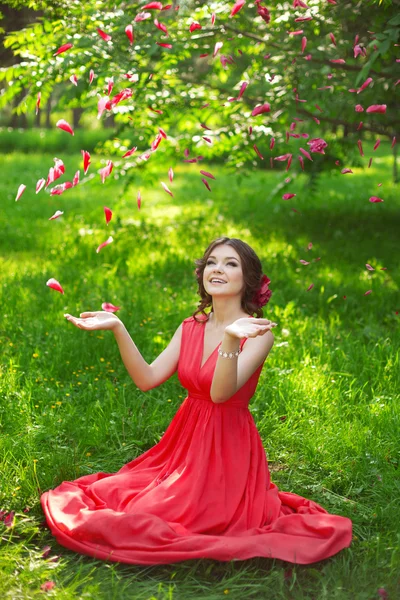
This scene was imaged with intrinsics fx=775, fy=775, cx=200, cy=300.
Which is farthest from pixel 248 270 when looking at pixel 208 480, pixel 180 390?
pixel 180 390

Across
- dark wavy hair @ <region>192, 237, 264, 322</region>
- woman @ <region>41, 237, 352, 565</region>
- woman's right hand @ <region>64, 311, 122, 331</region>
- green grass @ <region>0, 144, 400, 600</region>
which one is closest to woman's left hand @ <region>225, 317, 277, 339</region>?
woman @ <region>41, 237, 352, 565</region>

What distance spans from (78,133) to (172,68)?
13.5 m

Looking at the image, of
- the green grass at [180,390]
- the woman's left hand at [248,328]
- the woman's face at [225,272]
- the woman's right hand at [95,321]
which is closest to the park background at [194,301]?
the green grass at [180,390]

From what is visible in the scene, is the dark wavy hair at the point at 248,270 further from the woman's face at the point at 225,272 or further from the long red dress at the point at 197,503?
the long red dress at the point at 197,503

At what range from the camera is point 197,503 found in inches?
120

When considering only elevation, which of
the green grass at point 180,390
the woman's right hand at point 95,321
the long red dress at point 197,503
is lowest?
the green grass at point 180,390

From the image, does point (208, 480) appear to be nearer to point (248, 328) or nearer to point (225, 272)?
point (248, 328)

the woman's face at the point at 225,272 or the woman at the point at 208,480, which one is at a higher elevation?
the woman's face at the point at 225,272

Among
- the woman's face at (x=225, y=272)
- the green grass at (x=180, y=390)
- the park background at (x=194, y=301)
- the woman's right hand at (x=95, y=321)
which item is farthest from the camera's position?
the woman's face at (x=225, y=272)

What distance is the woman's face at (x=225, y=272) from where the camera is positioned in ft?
10.6

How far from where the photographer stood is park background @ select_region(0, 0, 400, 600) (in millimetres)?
2967

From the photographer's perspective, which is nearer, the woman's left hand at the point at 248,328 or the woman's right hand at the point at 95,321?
the woman's left hand at the point at 248,328

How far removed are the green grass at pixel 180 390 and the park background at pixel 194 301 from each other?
1cm

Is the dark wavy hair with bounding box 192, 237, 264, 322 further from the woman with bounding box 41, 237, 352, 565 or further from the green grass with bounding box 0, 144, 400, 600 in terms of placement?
the green grass with bounding box 0, 144, 400, 600
